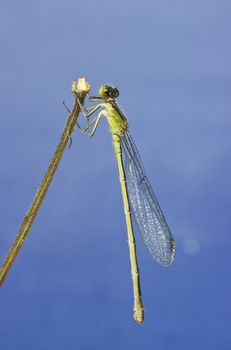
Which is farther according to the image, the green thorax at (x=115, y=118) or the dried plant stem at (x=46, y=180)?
the green thorax at (x=115, y=118)

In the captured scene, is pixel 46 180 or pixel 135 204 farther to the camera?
pixel 135 204

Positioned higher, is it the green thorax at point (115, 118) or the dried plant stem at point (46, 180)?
the green thorax at point (115, 118)

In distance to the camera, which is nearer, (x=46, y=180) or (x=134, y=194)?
(x=46, y=180)

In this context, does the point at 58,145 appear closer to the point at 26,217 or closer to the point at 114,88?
the point at 26,217

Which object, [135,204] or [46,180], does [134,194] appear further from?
[46,180]

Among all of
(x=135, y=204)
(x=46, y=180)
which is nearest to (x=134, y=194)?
(x=135, y=204)

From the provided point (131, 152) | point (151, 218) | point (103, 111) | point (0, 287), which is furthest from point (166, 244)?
point (0, 287)

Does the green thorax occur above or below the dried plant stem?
above

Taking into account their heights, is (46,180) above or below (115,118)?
below
